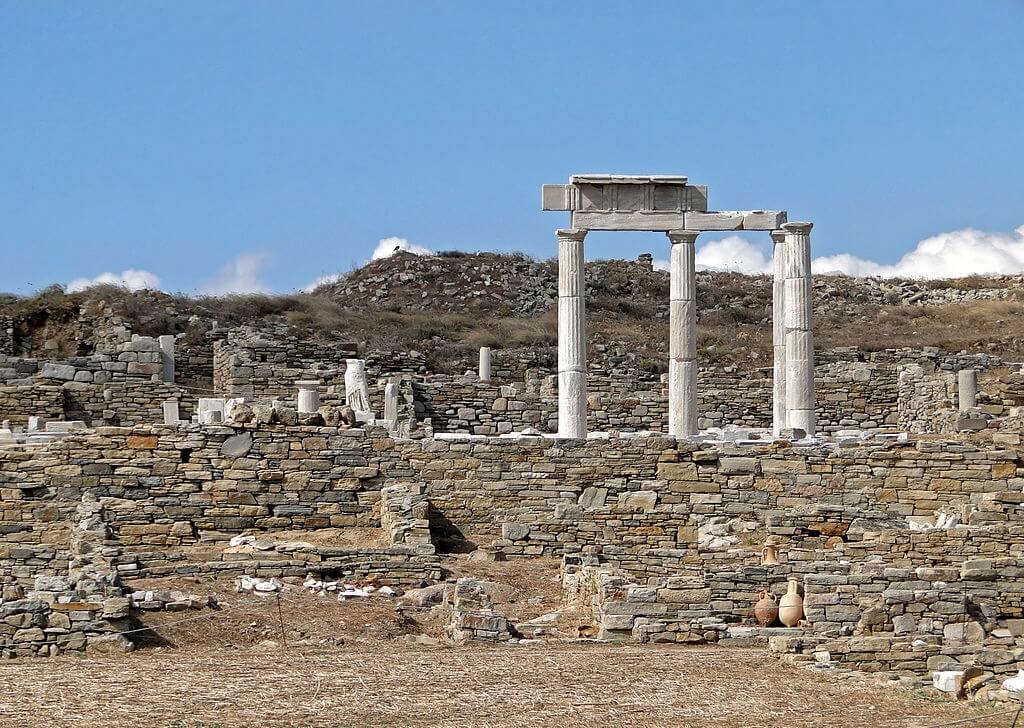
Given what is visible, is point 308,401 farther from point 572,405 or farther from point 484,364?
point 484,364

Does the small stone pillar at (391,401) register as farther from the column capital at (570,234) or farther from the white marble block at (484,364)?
the white marble block at (484,364)

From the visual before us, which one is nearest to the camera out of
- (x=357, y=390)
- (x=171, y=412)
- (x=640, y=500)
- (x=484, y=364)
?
(x=640, y=500)

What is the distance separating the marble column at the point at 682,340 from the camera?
29.1 m

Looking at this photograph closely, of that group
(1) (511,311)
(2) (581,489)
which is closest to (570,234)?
(2) (581,489)

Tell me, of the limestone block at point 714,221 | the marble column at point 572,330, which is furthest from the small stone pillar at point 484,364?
the limestone block at point 714,221

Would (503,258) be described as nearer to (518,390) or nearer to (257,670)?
(518,390)

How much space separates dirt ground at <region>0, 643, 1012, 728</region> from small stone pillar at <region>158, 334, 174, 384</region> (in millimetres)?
20047

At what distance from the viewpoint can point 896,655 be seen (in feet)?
53.7

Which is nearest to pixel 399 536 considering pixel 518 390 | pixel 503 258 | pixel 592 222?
pixel 592 222

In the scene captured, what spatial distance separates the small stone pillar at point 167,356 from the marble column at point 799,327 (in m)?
13.6

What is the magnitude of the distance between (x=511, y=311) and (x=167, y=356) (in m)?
20.8

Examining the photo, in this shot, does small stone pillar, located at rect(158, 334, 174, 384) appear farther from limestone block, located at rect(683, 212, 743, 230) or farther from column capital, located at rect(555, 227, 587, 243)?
limestone block, located at rect(683, 212, 743, 230)

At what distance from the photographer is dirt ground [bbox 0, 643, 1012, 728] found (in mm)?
13570

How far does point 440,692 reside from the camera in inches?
568
